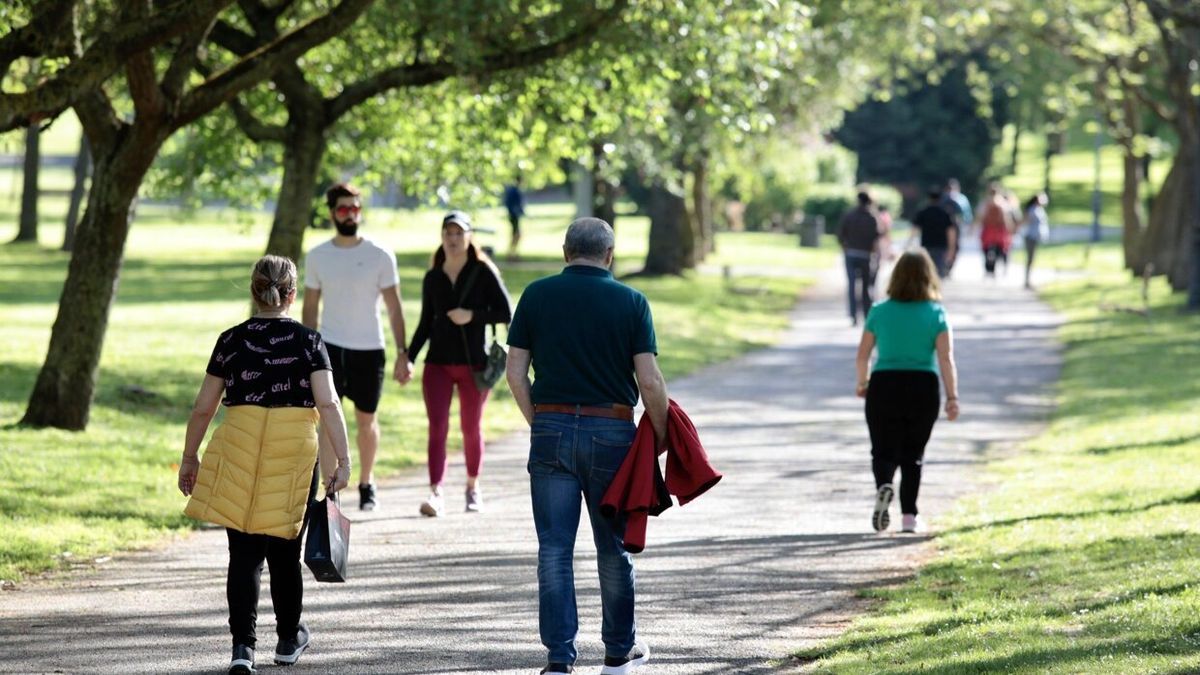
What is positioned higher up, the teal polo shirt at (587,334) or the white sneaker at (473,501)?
the teal polo shirt at (587,334)

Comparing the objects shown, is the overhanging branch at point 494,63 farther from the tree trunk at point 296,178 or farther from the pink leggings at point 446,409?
the pink leggings at point 446,409

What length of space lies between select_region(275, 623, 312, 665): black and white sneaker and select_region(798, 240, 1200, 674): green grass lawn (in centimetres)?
201

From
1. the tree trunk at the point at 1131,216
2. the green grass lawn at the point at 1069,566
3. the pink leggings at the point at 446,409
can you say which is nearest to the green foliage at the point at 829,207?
the tree trunk at the point at 1131,216

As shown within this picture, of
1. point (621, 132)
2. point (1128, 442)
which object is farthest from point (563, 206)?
point (1128, 442)

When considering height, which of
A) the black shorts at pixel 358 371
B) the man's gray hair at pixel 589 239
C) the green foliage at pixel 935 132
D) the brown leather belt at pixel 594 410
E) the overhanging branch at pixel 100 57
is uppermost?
the green foliage at pixel 935 132

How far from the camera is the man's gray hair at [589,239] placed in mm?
6938

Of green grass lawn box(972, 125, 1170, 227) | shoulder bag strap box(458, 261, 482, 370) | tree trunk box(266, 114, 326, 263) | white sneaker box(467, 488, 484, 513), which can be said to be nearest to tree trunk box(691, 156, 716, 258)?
tree trunk box(266, 114, 326, 263)

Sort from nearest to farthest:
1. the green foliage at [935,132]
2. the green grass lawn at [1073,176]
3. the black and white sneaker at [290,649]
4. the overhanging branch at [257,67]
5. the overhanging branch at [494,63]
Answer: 1. the black and white sneaker at [290,649]
2. the overhanging branch at [257,67]
3. the overhanging branch at [494,63]
4. the green foliage at [935,132]
5. the green grass lawn at [1073,176]

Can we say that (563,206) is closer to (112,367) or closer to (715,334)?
(715,334)

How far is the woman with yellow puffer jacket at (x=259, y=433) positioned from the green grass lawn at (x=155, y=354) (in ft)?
8.87

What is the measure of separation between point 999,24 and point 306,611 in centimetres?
3239

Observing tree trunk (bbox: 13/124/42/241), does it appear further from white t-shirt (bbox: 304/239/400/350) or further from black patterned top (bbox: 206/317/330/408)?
black patterned top (bbox: 206/317/330/408)

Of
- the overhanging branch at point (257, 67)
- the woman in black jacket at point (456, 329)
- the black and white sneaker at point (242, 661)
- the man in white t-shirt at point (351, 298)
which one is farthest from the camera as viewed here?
the overhanging branch at point (257, 67)

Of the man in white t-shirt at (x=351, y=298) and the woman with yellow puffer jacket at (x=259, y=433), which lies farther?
the man in white t-shirt at (x=351, y=298)
